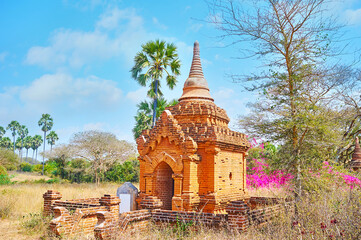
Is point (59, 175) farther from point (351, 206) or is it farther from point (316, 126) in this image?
point (351, 206)

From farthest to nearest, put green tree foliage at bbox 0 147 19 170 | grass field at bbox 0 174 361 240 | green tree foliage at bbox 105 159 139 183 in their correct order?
green tree foliage at bbox 0 147 19 170, green tree foliage at bbox 105 159 139 183, grass field at bbox 0 174 361 240

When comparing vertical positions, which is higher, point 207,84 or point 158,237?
point 207,84

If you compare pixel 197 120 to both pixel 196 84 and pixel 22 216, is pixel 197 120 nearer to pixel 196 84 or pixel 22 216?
pixel 196 84

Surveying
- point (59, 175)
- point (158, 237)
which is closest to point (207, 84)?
point (158, 237)

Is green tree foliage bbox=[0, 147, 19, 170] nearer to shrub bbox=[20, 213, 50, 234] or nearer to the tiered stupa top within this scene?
shrub bbox=[20, 213, 50, 234]

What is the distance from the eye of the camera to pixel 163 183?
12180mm

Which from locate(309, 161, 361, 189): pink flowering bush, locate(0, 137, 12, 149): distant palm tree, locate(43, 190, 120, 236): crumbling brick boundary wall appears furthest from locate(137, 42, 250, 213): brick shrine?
locate(0, 137, 12, 149): distant palm tree

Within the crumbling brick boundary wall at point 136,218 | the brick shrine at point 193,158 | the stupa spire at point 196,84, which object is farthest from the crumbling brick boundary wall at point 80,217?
the stupa spire at point 196,84

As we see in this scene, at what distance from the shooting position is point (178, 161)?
1118 cm

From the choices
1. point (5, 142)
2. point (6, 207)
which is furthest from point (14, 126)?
point (6, 207)

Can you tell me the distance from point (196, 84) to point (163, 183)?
14.6ft

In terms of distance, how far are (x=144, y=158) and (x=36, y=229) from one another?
174 inches

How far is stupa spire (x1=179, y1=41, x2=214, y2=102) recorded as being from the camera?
13159 millimetres

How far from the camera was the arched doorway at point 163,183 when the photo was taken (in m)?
12.0
